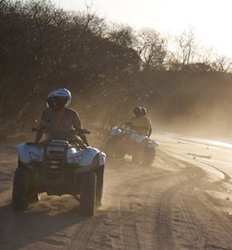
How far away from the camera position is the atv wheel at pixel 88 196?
37.9 ft

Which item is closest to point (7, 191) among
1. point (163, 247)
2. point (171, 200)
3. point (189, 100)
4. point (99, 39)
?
point (171, 200)

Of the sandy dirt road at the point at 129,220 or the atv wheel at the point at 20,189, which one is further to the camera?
the atv wheel at the point at 20,189

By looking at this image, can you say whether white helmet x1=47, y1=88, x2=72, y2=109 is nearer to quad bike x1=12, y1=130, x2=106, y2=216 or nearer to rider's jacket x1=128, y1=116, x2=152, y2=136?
quad bike x1=12, y1=130, x2=106, y2=216

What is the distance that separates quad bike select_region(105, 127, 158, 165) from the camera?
78.0 ft

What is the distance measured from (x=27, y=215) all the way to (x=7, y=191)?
2.66 meters

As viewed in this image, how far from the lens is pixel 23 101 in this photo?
102 ft

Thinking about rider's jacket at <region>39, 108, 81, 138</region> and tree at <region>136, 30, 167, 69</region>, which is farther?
tree at <region>136, 30, 167, 69</region>

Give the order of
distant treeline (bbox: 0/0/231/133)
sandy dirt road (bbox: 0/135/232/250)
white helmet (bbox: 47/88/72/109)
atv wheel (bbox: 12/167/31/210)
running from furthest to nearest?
distant treeline (bbox: 0/0/231/133)
white helmet (bbox: 47/88/72/109)
atv wheel (bbox: 12/167/31/210)
sandy dirt road (bbox: 0/135/232/250)

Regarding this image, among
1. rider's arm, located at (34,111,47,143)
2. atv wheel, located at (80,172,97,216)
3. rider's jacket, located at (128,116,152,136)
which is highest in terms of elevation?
rider's arm, located at (34,111,47,143)

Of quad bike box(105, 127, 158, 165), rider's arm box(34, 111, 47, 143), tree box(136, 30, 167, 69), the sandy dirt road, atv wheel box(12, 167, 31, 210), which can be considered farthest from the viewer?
tree box(136, 30, 167, 69)

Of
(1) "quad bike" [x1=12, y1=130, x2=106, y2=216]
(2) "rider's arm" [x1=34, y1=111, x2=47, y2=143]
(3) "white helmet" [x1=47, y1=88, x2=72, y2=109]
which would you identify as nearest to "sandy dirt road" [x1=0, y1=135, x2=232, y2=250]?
(1) "quad bike" [x1=12, y1=130, x2=106, y2=216]

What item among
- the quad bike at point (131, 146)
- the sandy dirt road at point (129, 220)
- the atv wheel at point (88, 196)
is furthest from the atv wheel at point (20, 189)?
the quad bike at point (131, 146)

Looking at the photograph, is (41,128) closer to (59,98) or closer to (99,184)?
(59,98)

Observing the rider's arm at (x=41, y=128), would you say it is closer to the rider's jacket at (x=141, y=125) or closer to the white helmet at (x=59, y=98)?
the white helmet at (x=59, y=98)
